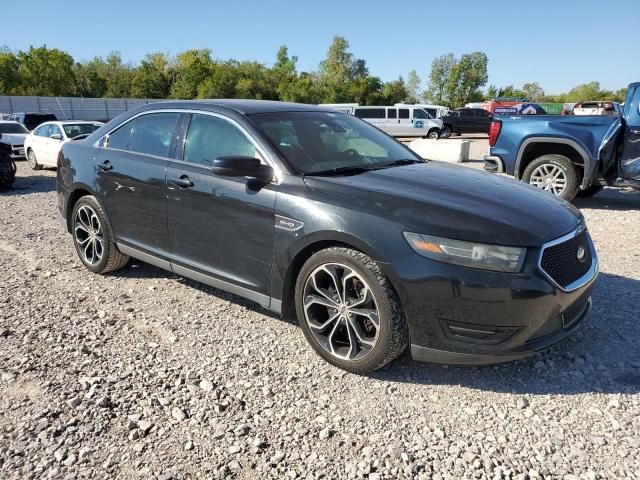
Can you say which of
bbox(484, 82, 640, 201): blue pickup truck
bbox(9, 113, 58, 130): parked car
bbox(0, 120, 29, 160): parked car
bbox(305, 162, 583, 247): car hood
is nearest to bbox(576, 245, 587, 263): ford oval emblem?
bbox(305, 162, 583, 247): car hood

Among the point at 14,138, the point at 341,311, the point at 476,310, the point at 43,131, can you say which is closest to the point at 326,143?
the point at 341,311

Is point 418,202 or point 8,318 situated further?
point 8,318

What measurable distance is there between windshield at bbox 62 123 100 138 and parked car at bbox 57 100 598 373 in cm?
1009

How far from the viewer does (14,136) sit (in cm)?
1620

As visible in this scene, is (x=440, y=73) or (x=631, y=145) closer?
(x=631, y=145)

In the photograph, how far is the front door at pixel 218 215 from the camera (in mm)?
3344

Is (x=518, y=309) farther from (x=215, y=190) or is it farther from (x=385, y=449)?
(x=215, y=190)

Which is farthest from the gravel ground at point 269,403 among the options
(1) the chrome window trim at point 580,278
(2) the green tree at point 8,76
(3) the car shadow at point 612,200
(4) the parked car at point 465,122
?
(2) the green tree at point 8,76

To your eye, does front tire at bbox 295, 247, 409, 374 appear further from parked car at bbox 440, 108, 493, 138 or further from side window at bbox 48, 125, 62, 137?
parked car at bbox 440, 108, 493, 138

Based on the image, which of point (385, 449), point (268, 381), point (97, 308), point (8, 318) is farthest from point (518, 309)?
point (8, 318)

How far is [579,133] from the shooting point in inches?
300

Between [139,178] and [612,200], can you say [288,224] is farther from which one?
[612,200]

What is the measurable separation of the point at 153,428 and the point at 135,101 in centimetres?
4932

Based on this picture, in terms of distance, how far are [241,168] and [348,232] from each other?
33.9 inches
